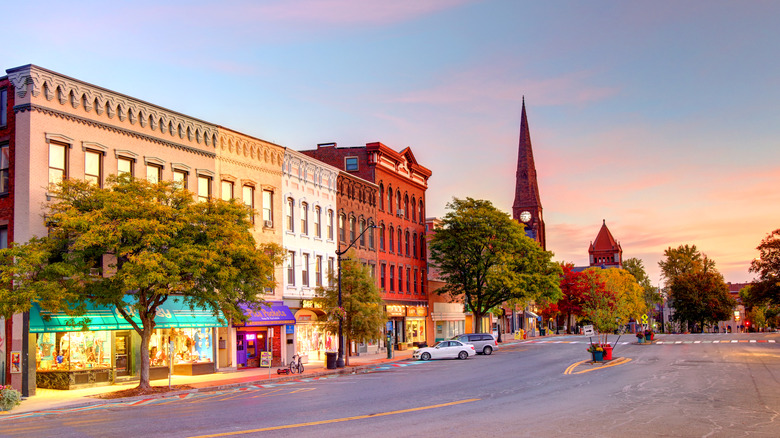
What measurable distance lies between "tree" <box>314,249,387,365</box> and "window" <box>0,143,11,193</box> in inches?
778

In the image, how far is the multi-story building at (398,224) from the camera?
61469 mm

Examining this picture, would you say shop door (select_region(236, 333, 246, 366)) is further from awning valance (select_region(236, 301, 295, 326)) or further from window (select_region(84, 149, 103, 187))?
window (select_region(84, 149, 103, 187))

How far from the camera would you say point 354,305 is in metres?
44.0

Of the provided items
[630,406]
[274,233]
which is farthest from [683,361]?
[274,233]

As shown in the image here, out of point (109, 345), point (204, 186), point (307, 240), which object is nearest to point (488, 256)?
point (307, 240)

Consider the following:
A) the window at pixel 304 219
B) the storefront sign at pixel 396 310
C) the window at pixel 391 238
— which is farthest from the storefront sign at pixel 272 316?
the window at pixel 391 238

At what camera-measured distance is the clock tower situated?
14875cm

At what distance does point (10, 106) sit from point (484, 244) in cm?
4715

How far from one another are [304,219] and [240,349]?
11.2 m

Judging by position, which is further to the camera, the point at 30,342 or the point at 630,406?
the point at 30,342

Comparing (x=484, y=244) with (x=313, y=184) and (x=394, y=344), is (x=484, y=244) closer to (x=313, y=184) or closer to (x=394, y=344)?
(x=394, y=344)

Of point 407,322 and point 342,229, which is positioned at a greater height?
point 342,229

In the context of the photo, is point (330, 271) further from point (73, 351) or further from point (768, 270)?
point (768, 270)

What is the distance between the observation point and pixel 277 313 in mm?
43969
